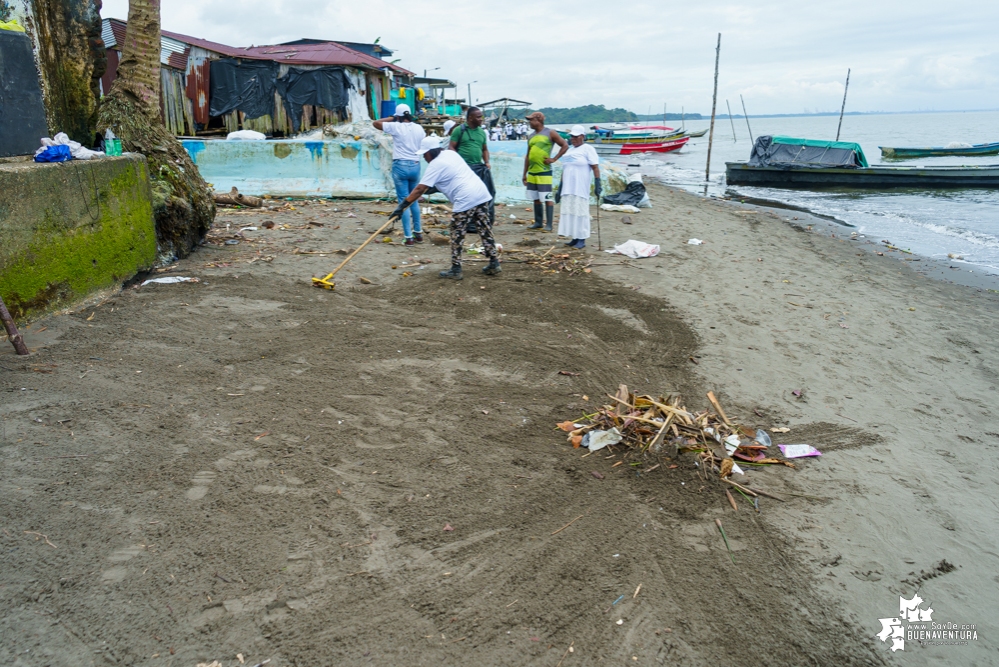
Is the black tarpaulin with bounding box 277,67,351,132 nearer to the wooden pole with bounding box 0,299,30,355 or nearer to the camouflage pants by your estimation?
the camouflage pants

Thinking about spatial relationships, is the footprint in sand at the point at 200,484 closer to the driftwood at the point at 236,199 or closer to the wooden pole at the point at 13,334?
the wooden pole at the point at 13,334

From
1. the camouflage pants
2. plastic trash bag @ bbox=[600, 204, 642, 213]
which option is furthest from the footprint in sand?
plastic trash bag @ bbox=[600, 204, 642, 213]

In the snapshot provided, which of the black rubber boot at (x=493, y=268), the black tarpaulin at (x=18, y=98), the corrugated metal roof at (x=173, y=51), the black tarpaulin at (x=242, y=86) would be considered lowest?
the black rubber boot at (x=493, y=268)

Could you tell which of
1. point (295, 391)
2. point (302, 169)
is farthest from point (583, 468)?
point (302, 169)

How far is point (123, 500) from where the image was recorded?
3033 mm

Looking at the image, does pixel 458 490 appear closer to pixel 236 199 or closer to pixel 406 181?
pixel 406 181

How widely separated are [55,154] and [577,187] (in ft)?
19.9

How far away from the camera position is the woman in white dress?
8852 mm

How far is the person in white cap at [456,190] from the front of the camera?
271 inches

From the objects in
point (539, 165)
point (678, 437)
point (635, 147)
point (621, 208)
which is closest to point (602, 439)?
point (678, 437)

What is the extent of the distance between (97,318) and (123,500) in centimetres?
278

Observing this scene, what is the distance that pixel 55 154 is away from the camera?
5.28m

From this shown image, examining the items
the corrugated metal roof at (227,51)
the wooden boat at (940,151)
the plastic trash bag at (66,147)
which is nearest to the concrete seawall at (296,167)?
the corrugated metal roof at (227,51)

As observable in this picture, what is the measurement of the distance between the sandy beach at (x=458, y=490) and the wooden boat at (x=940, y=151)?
32.6m
